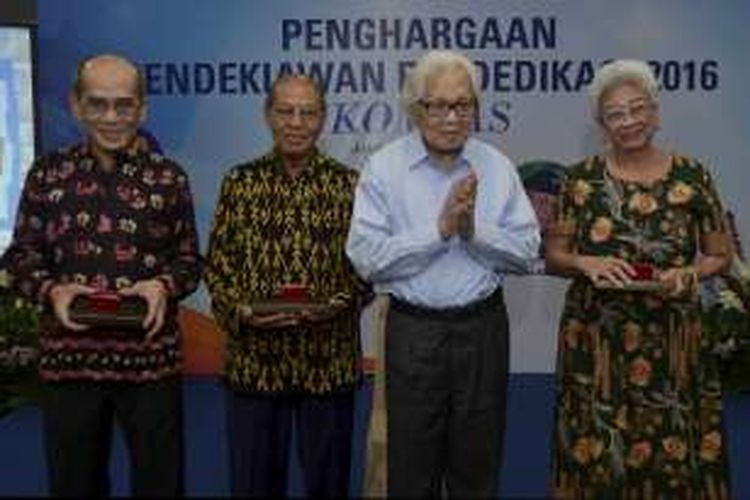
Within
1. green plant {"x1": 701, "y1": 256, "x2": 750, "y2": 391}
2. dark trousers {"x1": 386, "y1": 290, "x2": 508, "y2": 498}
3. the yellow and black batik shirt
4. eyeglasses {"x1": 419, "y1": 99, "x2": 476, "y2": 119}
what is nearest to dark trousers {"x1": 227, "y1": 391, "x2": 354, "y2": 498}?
the yellow and black batik shirt

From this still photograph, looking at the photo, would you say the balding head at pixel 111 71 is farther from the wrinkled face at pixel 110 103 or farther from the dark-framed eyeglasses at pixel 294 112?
the dark-framed eyeglasses at pixel 294 112

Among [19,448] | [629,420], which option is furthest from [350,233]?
[19,448]

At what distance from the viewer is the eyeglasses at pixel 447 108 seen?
2652mm

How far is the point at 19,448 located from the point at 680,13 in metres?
3.54

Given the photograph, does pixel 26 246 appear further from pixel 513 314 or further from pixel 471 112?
pixel 513 314

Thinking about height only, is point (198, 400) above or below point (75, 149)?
below

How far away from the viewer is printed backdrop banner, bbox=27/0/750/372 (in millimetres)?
5359

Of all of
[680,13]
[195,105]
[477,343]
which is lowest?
[477,343]

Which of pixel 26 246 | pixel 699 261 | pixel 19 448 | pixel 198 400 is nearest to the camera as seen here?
pixel 26 246

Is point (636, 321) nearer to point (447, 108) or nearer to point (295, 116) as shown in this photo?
point (447, 108)

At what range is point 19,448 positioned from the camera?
14.7 feet

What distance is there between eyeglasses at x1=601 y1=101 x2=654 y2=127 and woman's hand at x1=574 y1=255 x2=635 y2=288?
0.34m

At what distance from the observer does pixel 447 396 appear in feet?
9.00

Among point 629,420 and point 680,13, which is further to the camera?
point 680,13
